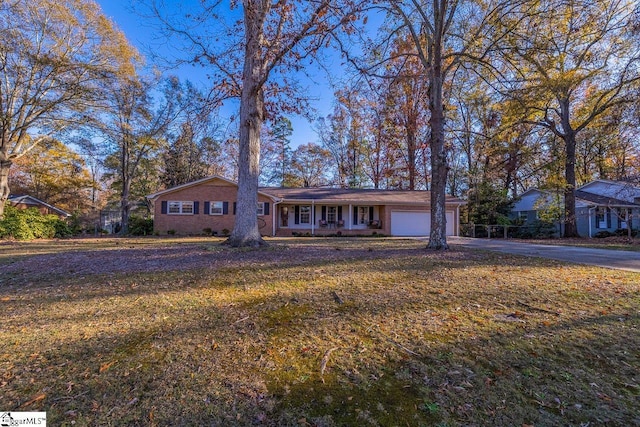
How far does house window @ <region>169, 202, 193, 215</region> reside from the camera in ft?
61.5

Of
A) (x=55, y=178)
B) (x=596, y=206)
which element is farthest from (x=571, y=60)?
(x=55, y=178)

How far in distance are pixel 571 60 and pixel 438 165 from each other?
12.3 m

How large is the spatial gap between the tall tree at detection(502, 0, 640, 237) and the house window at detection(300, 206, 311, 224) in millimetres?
13435

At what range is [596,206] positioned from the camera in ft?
61.8

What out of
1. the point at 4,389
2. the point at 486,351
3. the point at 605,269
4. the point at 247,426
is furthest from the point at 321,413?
the point at 605,269

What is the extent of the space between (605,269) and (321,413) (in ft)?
24.9

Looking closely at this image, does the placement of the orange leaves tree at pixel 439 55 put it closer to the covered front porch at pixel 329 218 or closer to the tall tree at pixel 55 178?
the covered front porch at pixel 329 218

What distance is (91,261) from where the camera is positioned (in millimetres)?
6703

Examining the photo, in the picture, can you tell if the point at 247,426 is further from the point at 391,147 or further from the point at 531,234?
the point at 391,147

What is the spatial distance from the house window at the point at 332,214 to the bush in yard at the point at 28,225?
1645 cm

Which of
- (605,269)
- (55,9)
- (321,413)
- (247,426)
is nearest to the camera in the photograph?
(247,426)

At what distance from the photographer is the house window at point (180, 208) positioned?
18734 mm

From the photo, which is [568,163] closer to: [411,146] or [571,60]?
[571,60]

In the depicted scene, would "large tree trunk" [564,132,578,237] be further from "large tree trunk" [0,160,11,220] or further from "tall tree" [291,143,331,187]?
"large tree trunk" [0,160,11,220]
